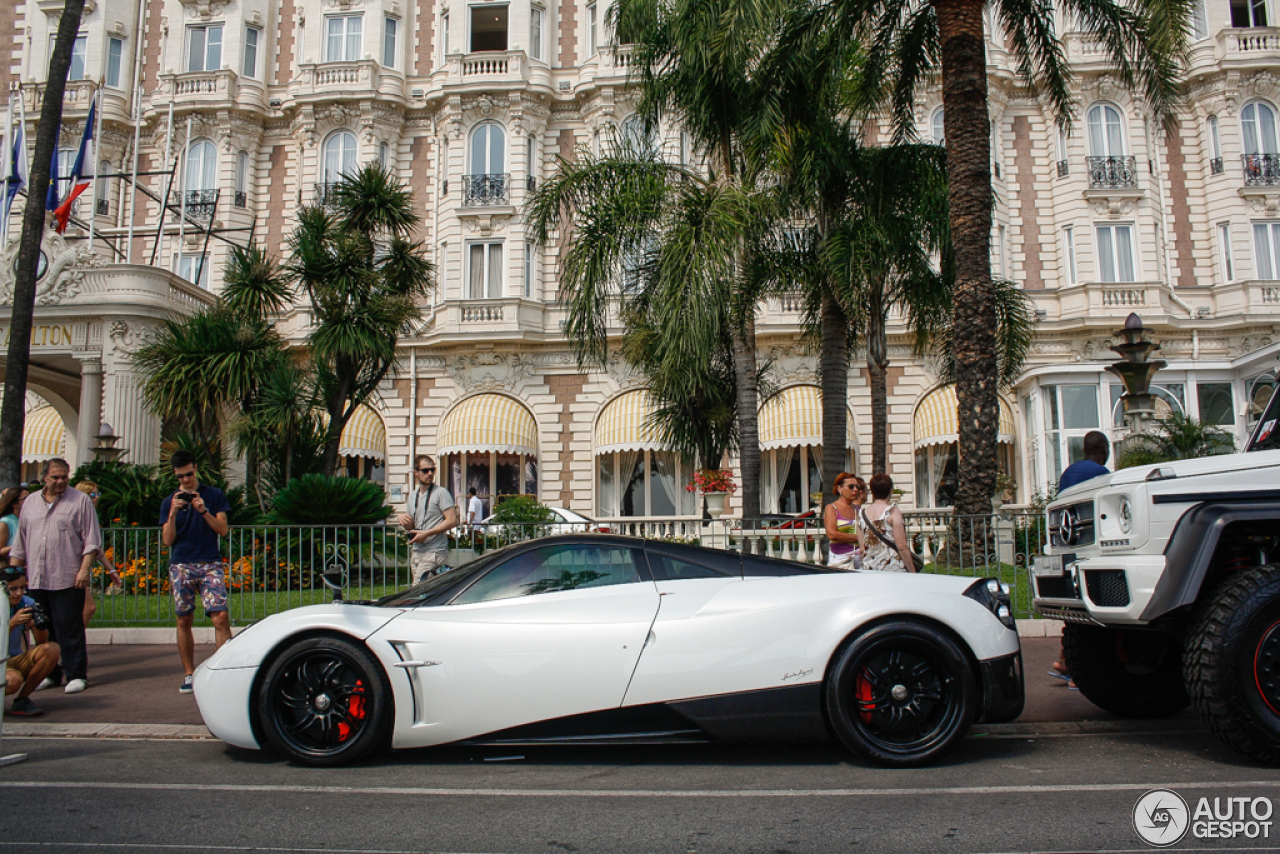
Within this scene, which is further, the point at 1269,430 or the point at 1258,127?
the point at 1258,127

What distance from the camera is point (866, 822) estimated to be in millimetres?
3916

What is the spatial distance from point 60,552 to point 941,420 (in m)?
22.5

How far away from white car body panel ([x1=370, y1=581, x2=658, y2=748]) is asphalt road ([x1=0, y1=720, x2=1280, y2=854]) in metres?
0.32

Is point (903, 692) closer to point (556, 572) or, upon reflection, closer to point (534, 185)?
point (556, 572)

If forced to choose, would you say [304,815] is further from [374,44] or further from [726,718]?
[374,44]

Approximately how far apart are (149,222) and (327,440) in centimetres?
1777

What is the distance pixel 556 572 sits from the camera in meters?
5.27

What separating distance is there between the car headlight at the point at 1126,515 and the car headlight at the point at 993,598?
27.2 inches

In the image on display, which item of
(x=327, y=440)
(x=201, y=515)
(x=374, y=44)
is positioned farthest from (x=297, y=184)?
(x=201, y=515)

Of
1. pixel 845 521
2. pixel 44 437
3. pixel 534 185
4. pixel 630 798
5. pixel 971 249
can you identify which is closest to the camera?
pixel 630 798

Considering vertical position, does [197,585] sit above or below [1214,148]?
below

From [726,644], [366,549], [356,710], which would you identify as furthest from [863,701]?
[366,549]

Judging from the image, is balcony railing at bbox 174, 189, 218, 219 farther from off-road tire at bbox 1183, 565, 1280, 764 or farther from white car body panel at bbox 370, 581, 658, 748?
off-road tire at bbox 1183, 565, 1280, 764

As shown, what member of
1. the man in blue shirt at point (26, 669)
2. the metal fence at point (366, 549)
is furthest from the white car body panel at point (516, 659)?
the metal fence at point (366, 549)
